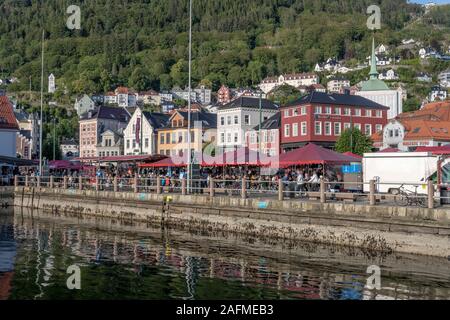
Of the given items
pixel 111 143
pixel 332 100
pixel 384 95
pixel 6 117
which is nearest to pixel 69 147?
pixel 111 143

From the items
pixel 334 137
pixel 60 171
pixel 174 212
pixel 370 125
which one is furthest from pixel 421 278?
pixel 370 125

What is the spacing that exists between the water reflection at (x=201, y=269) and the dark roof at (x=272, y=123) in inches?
2297

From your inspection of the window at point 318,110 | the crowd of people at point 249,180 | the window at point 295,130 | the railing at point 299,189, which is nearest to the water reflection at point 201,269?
the railing at point 299,189

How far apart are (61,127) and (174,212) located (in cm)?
14271

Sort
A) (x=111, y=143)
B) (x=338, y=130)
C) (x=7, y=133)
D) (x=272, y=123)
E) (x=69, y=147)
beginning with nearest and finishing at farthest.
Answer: (x=7, y=133) < (x=338, y=130) < (x=272, y=123) < (x=111, y=143) < (x=69, y=147)

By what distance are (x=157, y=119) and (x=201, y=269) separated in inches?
3251

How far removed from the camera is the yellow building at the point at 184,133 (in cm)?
9422

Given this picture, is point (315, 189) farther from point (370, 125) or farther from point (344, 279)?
point (370, 125)

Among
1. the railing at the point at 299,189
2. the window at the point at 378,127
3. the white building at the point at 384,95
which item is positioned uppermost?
the white building at the point at 384,95

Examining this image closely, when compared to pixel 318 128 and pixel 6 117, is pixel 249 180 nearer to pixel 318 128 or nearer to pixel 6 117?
pixel 6 117

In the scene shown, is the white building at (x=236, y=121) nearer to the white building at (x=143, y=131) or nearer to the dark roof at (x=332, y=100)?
the dark roof at (x=332, y=100)

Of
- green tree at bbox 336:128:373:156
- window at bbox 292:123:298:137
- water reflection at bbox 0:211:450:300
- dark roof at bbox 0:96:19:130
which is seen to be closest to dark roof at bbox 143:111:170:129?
window at bbox 292:123:298:137

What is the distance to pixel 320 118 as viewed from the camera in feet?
277

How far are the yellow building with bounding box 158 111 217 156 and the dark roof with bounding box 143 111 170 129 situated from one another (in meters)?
2.46
